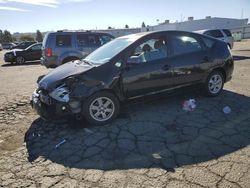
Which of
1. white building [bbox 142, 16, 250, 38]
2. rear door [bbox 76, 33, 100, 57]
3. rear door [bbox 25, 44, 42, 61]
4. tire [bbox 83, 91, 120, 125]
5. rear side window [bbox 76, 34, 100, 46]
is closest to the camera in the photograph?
tire [bbox 83, 91, 120, 125]

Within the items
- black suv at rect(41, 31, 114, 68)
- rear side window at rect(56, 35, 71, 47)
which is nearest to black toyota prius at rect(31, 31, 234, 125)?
black suv at rect(41, 31, 114, 68)

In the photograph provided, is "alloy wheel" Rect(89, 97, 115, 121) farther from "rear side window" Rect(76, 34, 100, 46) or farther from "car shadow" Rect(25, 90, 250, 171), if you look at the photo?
"rear side window" Rect(76, 34, 100, 46)

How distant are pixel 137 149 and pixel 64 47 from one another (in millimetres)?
7275

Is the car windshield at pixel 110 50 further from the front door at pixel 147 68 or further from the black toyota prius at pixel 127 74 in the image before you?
the front door at pixel 147 68

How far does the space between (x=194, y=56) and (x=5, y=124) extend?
14.1 feet

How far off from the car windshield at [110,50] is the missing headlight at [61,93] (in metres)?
0.90

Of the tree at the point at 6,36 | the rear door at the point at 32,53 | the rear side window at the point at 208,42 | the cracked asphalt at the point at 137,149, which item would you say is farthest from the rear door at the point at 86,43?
the tree at the point at 6,36

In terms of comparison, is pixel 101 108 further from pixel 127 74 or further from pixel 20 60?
pixel 20 60

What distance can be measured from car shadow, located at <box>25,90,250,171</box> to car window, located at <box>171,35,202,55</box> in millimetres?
895

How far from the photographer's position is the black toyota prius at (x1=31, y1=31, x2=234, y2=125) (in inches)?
174

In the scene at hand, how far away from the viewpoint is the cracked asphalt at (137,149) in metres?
3.14

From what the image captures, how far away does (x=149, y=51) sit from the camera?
16.9ft

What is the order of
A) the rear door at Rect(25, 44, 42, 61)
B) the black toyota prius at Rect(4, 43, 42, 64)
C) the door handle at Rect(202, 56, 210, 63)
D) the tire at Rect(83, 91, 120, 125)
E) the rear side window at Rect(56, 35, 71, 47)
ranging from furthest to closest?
the rear door at Rect(25, 44, 42, 61)
the black toyota prius at Rect(4, 43, 42, 64)
the rear side window at Rect(56, 35, 71, 47)
the door handle at Rect(202, 56, 210, 63)
the tire at Rect(83, 91, 120, 125)

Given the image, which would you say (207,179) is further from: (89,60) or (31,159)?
(89,60)
